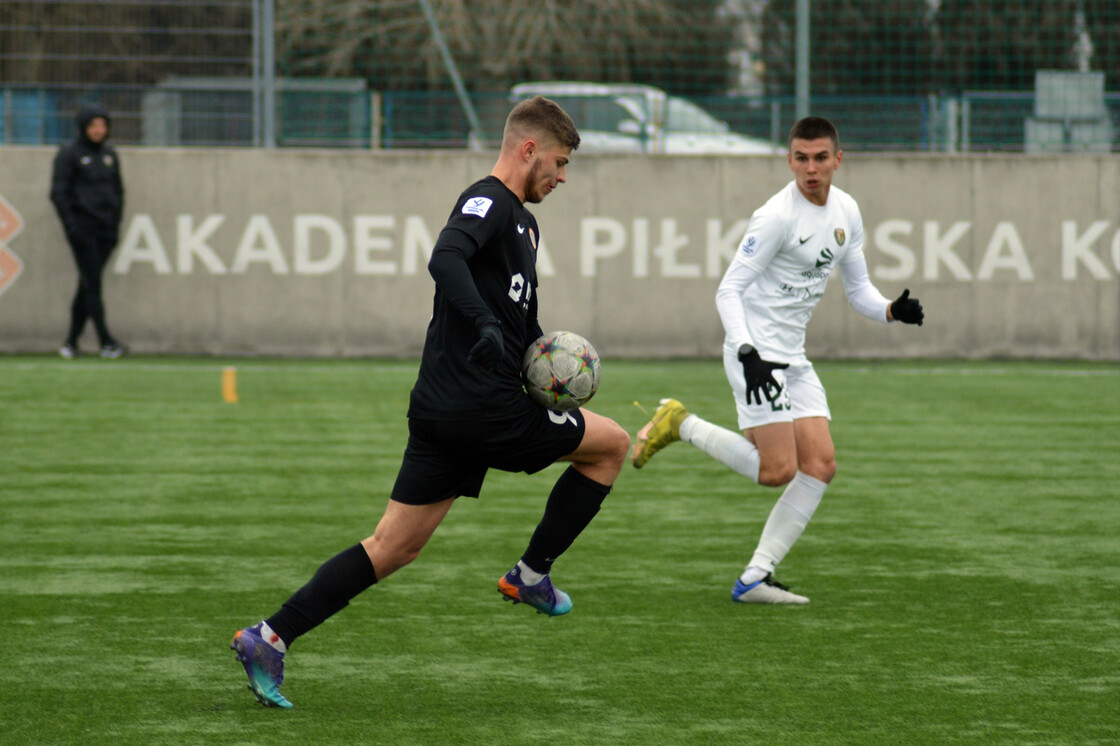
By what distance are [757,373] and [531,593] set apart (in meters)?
1.54

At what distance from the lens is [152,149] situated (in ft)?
54.1

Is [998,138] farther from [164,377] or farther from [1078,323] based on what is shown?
[164,377]

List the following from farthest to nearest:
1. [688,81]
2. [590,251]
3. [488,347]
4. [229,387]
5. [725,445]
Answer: [688,81] < [590,251] < [229,387] < [725,445] < [488,347]

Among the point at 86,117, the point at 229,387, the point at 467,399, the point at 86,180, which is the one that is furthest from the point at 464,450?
the point at 86,180

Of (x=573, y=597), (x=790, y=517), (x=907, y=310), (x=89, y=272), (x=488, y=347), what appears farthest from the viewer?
(x=89, y=272)

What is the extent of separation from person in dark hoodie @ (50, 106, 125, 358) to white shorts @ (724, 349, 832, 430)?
10378 millimetres

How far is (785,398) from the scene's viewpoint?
672cm

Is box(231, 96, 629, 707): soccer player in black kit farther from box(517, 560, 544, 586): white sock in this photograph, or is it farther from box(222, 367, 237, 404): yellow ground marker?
box(222, 367, 237, 404): yellow ground marker

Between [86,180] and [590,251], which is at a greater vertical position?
[86,180]

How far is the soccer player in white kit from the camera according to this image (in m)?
6.66

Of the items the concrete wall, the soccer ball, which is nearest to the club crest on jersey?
the soccer ball

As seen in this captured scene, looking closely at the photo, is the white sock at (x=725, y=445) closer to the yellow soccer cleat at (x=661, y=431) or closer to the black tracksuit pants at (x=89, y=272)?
the yellow soccer cleat at (x=661, y=431)

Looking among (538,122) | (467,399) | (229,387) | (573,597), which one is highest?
(538,122)

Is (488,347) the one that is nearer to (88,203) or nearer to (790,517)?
(790,517)
